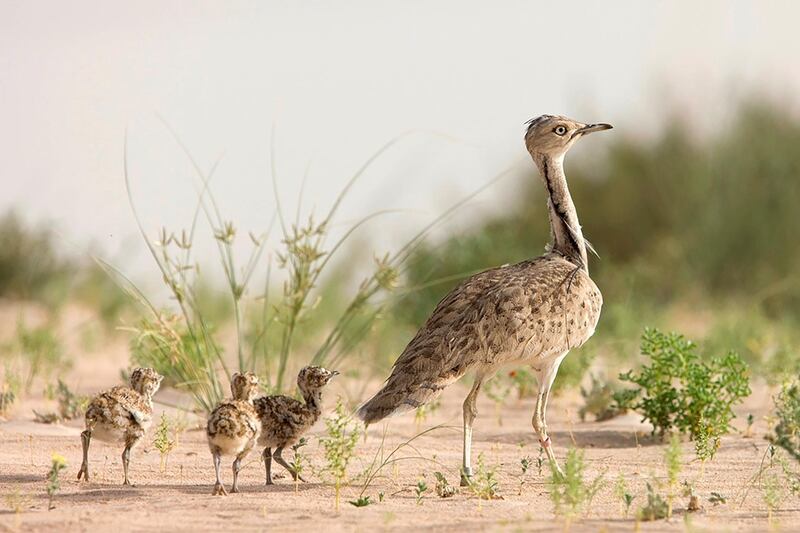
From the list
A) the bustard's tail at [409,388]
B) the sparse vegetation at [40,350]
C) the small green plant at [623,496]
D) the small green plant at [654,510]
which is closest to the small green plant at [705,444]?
the small green plant at [623,496]

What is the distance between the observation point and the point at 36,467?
6.62 m

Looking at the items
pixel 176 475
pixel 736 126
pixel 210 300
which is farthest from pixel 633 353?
pixel 736 126

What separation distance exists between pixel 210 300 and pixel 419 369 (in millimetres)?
8214

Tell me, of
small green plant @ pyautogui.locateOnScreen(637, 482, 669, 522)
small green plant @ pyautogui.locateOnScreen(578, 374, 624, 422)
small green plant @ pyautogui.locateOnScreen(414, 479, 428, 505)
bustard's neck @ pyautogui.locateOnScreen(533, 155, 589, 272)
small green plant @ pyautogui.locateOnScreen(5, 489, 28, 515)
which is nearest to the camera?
small green plant @ pyautogui.locateOnScreen(637, 482, 669, 522)

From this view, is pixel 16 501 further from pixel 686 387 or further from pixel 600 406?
pixel 600 406

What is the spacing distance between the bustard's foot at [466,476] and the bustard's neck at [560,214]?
1605 millimetres

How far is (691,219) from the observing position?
19156 mm

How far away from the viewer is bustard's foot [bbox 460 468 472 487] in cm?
593

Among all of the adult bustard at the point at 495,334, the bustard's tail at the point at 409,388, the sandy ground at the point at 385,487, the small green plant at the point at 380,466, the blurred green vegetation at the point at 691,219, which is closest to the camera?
the sandy ground at the point at 385,487

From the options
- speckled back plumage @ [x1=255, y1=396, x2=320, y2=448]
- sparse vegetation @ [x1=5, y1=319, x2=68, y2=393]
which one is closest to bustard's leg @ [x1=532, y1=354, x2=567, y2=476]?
speckled back plumage @ [x1=255, y1=396, x2=320, y2=448]

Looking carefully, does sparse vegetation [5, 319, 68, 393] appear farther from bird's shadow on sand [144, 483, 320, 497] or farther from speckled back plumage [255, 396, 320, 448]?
speckled back plumage [255, 396, 320, 448]

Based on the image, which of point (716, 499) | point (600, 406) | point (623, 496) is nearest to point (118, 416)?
point (623, 496)

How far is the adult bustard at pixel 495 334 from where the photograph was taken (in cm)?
606

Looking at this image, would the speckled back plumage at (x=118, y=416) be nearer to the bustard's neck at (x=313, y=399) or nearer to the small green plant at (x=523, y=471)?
the bustard's neck at (x=313, y=399)
